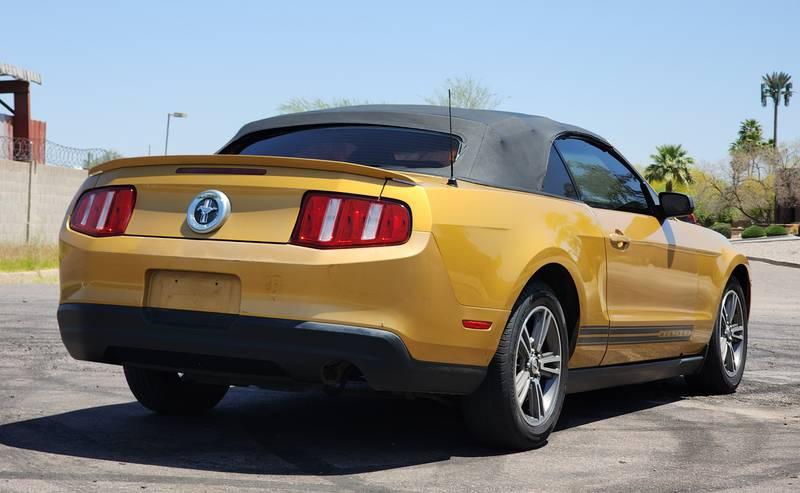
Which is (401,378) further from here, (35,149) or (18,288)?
(35,149)

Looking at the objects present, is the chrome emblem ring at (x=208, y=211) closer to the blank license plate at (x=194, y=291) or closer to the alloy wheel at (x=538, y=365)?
the blank license plate at (x=194, y=291)

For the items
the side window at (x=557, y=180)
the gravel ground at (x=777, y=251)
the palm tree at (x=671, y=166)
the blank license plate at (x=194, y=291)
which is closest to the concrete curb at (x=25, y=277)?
the side window at (x=557, y=180)

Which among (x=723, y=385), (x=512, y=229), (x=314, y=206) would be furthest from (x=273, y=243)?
(x=723, y=385)

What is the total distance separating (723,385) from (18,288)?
12.4m

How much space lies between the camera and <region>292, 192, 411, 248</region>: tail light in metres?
4.71

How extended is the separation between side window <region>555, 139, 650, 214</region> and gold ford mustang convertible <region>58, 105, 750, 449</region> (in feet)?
0.49

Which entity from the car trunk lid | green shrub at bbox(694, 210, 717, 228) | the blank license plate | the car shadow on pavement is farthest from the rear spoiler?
green shrub at bbox(694, 210, 717, 228)

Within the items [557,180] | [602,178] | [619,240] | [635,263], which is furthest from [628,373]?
[557,180]

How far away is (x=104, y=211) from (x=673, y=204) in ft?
11.1

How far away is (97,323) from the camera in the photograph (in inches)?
197

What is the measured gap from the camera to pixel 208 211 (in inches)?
193

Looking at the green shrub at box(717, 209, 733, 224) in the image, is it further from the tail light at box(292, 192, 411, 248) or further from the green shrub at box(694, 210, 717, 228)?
the tail light at box(292, 192, 411, 248)

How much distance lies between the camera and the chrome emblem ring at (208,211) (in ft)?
16.0

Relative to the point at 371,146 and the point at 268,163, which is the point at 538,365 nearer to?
the point at 371,146
